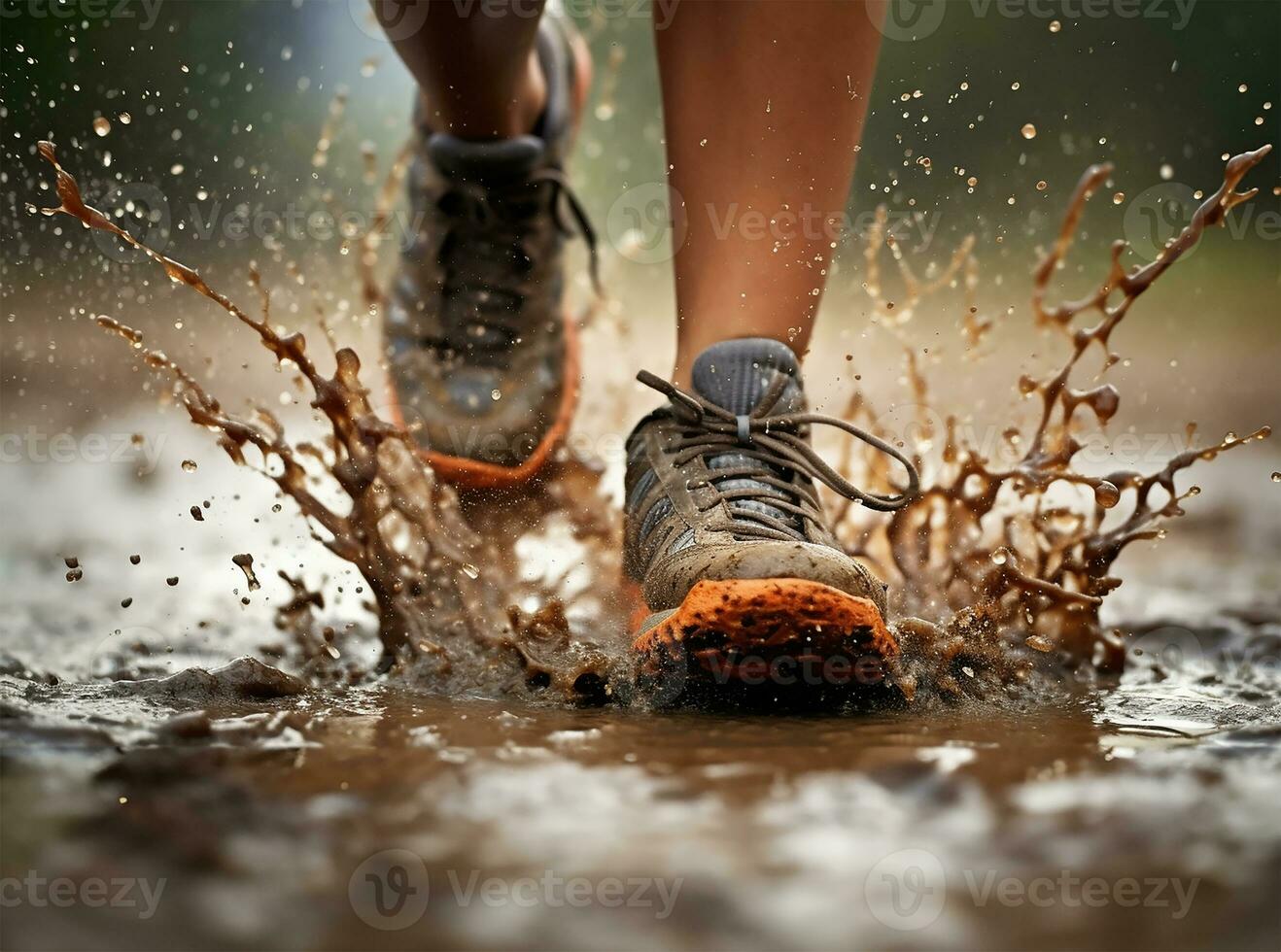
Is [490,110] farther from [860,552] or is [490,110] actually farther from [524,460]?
[860,552]

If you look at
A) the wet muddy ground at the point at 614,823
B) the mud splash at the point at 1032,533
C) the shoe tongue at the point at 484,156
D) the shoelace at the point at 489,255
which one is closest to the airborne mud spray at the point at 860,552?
the mud splash at the point at 1032,533

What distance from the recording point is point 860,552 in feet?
6.27

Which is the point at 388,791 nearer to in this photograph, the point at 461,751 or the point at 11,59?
the point at 461,751

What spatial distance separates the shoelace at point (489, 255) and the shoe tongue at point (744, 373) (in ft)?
2.52

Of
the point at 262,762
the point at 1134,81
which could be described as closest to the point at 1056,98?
the point at 1134,81

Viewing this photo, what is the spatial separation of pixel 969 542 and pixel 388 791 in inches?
47.4

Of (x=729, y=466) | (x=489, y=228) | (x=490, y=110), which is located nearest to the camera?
(x=729, y=466)

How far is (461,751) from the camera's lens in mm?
934

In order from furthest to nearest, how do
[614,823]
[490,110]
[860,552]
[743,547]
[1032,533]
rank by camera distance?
[490,110], [860,552], [1032,533], [743,547], [614,823]

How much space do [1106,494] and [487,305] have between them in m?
1.21

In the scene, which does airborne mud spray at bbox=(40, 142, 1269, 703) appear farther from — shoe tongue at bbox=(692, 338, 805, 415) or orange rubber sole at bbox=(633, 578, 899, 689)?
shoe tongue at bbox=(692, 338, 805, 415)

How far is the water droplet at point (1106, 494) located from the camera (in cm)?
144

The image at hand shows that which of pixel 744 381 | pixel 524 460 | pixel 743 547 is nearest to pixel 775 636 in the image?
pixel 743 547

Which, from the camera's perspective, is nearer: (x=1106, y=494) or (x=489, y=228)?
(x=1106, y=494)
